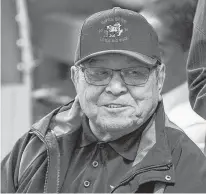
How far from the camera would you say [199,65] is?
278 centimetres

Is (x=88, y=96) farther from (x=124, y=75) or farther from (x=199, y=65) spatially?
(x=199, y=65)

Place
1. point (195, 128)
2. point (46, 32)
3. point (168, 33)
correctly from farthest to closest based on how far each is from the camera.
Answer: point (46, 32) → point (168, 33) → point (195, 128)

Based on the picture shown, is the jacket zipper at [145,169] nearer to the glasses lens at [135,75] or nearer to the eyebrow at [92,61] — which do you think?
the glasses lens at [135,75]

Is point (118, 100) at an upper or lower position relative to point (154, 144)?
upper

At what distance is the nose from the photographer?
2100mm

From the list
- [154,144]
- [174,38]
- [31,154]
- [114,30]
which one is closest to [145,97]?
[154,144]

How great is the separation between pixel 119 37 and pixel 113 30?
0.14ft

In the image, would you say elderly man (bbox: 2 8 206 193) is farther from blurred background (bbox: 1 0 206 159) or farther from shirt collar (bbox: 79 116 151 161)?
blurred background (bbox: 1 0 206 159)

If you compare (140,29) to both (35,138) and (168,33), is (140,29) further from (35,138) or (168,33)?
(168,33)

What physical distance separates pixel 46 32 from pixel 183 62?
306cm

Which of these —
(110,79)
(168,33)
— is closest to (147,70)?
(110,79)

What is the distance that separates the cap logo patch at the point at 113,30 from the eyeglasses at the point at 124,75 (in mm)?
134

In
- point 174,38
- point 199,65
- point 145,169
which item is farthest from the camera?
point 174,38

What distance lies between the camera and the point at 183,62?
349 cm
